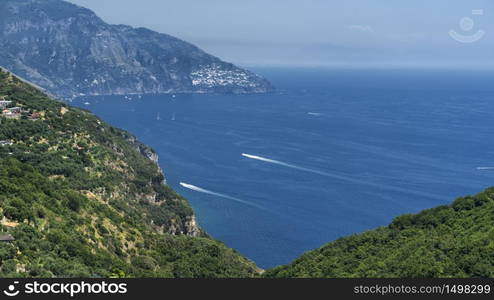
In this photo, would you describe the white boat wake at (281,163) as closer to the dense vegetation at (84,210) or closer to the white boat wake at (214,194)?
the white boat wake at (214,194)

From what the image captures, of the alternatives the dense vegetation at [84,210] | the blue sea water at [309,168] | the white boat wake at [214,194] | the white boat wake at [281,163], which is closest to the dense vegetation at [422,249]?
the dense vegetation at [84,210]

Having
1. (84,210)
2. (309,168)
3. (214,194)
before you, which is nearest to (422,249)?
(84,210)

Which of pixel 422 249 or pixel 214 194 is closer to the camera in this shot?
pixel 422 249

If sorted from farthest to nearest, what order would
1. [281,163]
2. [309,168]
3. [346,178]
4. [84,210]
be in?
[281,163] < [309,168] < [346,178] < [84,210]

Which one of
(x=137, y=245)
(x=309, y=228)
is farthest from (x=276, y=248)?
(x=137, y=245)

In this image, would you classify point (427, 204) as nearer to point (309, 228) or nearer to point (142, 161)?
point (309, 228)

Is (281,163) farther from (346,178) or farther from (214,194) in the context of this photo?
(214,194)
